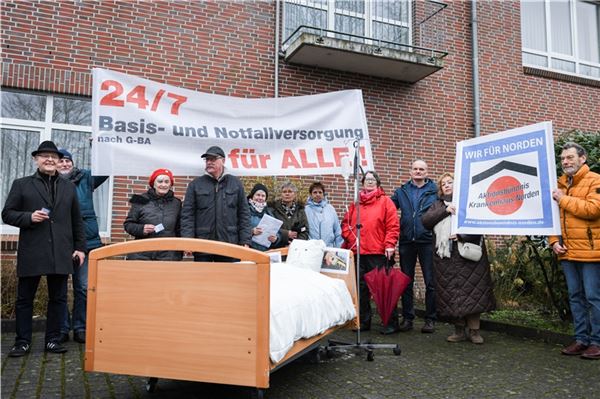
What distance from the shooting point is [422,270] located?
19.4ft

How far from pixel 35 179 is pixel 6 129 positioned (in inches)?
118

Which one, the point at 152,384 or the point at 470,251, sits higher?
the point at 470,251

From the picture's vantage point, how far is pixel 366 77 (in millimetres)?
8914

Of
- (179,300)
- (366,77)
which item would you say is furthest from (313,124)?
(366,77)

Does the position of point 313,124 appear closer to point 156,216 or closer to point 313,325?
point 156,216

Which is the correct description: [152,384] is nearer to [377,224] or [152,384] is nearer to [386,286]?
[386,286]

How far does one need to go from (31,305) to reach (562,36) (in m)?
11.6

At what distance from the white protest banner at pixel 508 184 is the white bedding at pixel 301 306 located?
1581 mm

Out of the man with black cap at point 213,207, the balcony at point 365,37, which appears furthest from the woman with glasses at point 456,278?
the balcony at point 365,37

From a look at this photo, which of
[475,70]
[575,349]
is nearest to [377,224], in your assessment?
[575,349]

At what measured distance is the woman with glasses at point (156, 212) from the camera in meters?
4.65

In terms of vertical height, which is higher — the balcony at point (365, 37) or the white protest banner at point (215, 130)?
the balcony at point (365, 37)

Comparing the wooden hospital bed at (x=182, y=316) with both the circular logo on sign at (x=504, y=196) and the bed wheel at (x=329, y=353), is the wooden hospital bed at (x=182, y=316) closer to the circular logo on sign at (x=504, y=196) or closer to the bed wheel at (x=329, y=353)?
the bed wheel at (x=329, y=353)

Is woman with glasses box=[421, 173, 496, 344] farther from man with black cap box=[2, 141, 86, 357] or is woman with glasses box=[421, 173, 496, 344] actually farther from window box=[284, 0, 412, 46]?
window box=[284, 0, 412, 46]
